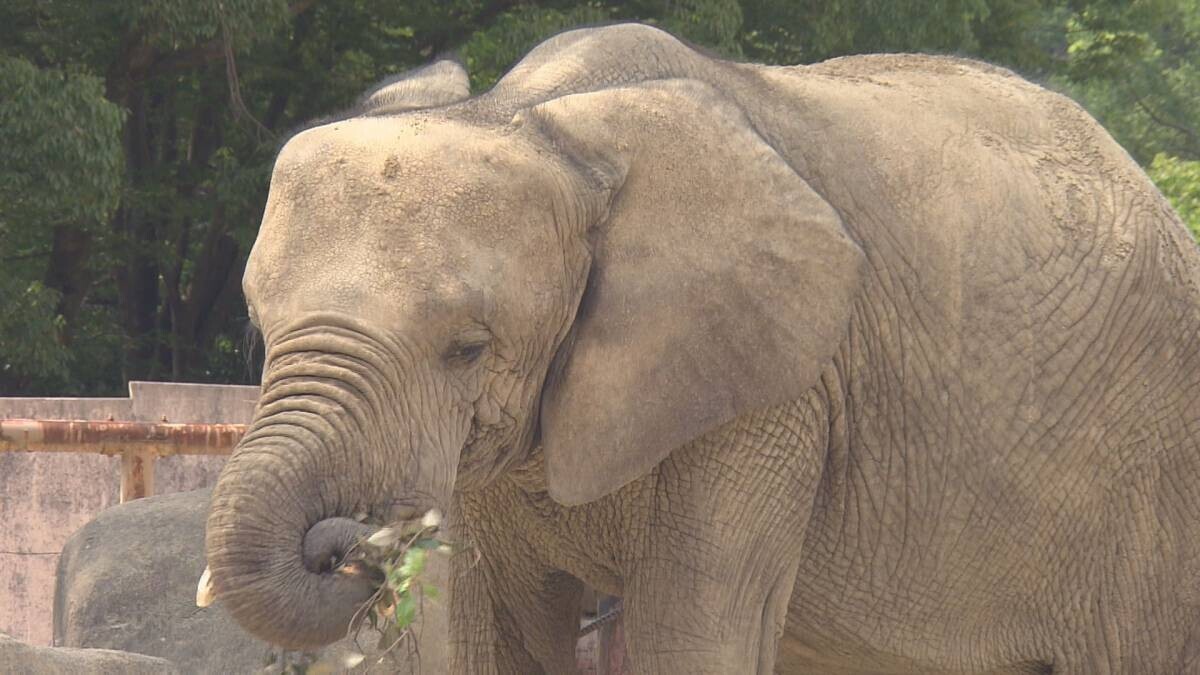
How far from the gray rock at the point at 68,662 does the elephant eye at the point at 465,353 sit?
4.40 feet

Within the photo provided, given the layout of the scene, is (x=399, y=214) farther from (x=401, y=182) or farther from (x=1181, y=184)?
(x=1181, y=184)

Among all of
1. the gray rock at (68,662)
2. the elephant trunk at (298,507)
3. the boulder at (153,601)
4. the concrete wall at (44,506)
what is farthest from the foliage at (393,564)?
the concrete wall at (44,506)

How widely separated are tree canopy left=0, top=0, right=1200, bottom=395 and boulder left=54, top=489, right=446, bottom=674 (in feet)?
21.8

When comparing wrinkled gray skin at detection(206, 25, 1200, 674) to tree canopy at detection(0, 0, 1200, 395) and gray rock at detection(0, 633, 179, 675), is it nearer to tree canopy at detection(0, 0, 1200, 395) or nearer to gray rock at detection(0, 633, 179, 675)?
gray rock at detection(0, 633, 179, 675)

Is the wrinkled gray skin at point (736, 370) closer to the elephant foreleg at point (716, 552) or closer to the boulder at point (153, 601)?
the elephant foreleg at point (716, 552)

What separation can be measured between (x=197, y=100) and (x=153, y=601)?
1224 cm

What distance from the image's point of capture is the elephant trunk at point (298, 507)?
4.59 meters

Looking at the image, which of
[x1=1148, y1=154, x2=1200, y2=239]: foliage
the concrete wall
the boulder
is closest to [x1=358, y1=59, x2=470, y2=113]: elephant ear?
the boulder

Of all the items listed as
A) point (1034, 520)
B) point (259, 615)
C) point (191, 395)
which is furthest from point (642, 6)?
point (259, 615)

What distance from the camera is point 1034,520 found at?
6.16m

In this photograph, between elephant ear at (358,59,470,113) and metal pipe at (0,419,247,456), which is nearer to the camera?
elephant ear at (358,59,470,113)

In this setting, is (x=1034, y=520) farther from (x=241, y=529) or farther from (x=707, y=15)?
(x=707, y=15)

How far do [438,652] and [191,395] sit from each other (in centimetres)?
427

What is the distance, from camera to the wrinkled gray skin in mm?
4938
